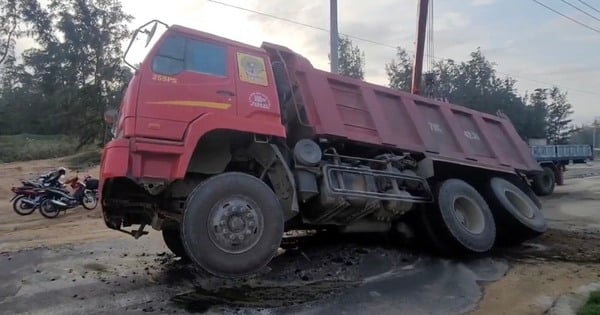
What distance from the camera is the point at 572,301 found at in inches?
199

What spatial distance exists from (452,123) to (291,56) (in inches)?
126

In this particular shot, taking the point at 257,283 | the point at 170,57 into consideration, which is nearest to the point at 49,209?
the point at 257,283

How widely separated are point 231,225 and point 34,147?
29.1 m

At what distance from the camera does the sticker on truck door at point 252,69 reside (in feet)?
19.1

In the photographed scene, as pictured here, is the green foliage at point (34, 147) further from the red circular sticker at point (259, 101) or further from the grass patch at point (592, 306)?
the grass patch at point (592, 306)

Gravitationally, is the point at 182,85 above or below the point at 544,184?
above

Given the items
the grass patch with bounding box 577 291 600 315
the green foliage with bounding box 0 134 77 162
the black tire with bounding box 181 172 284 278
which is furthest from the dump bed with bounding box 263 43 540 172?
the green foliage with bounding box 0 134 77 162

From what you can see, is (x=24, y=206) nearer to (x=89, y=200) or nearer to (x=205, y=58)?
(x=89, y=200)

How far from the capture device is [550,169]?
18609 mm

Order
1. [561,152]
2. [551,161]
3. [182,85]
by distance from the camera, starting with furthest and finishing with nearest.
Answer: [561,152] < [551,161] < [182,85]

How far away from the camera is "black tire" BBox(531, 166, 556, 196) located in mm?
17109

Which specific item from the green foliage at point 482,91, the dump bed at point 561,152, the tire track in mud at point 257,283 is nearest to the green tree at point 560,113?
the green foliage at point 482,91

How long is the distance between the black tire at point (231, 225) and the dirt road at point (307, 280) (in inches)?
15.5

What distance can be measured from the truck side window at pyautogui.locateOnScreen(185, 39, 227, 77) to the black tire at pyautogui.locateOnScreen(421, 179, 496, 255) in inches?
139
